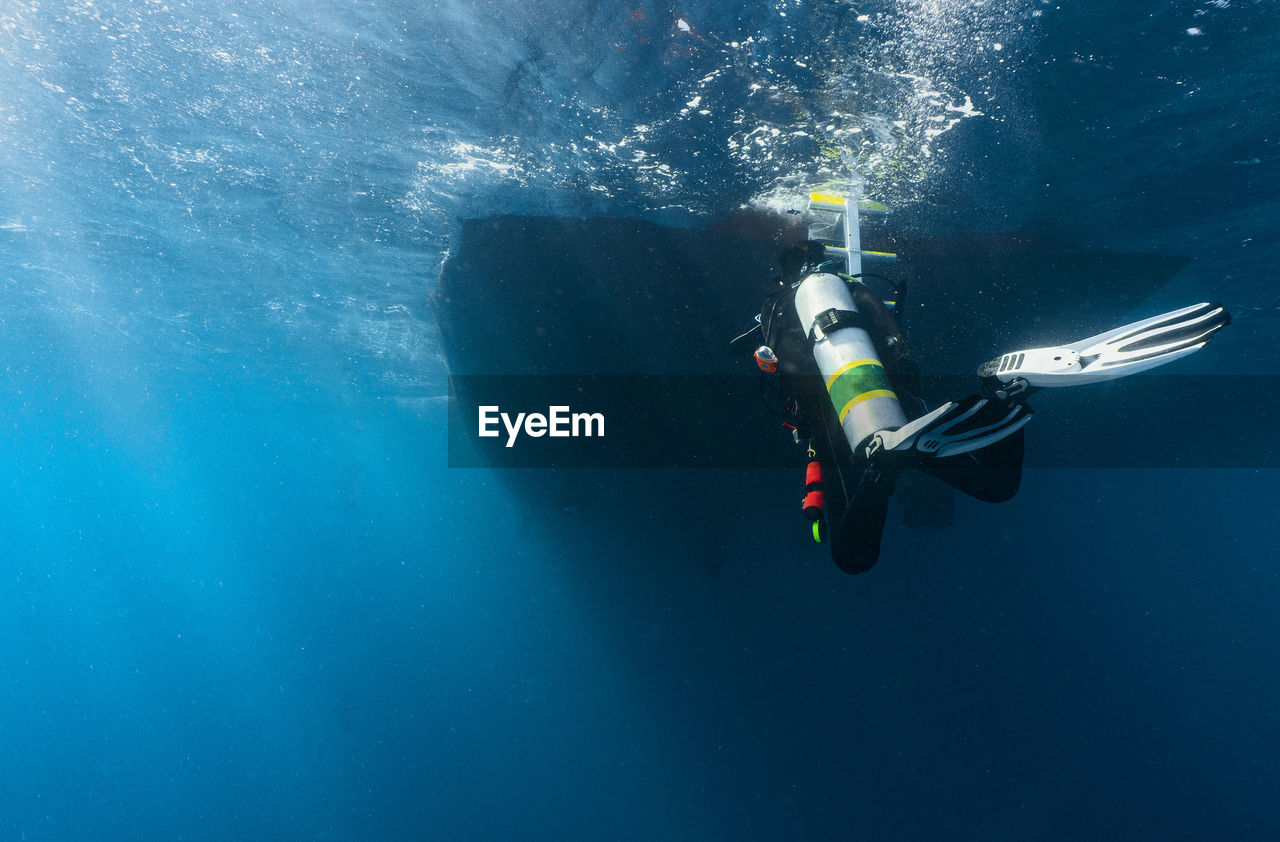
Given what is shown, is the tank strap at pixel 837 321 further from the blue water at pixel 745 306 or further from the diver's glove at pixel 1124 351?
the blue water at pixel 745 306

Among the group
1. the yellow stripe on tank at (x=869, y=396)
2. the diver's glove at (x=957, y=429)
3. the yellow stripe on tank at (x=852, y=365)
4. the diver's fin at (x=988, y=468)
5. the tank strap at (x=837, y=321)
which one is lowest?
the diver's fin at (x=988, y=468)

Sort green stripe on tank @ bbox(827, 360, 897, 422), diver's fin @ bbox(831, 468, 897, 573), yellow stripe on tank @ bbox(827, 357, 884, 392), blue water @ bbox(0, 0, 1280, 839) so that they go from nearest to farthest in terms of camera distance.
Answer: diver's fin @ bbox(831, 468, 897, 573), green stripe on tank @ bbox(827, 360, 897, 422), yellow stripe on tank @ bbox(827, 357, 884, 392), blue water @ bbox(0, 0, 1280, 839)

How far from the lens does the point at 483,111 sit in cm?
756

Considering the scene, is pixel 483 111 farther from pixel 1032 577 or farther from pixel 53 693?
pixel 53 693

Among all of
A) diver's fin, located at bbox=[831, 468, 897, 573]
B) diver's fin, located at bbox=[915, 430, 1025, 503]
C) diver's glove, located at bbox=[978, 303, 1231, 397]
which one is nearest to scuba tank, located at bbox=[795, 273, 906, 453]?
diver's fin, located at bbox=[831, 468, 897, 573]

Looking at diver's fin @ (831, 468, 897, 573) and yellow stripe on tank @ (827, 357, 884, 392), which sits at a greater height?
yellow stripe on tank @ (827, 357, 884, 392)

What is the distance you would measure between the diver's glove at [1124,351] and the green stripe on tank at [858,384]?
2.29 feet

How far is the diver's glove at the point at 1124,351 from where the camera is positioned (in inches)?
120

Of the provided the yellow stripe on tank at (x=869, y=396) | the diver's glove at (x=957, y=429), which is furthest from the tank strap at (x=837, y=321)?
the diver's glove at (x=957, y=429)

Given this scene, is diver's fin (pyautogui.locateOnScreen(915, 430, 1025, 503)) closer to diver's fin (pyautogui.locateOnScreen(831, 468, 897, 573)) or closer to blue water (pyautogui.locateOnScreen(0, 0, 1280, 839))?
diver's fin (pyautogui.locateOnScreen(831, 468, 897, 573))

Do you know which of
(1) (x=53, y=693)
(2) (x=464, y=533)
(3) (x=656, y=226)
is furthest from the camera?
(2) (x=464, y=533)

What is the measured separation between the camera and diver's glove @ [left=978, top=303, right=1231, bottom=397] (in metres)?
3.05

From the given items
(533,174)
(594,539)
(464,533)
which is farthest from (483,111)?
(464,533)

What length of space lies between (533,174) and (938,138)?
6.09 metres
